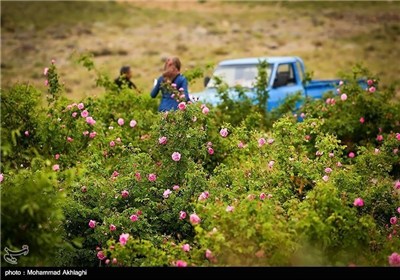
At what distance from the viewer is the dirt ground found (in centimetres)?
3338

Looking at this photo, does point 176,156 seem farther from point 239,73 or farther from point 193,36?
point 193,36

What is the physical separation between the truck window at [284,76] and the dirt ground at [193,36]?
43.0 feet

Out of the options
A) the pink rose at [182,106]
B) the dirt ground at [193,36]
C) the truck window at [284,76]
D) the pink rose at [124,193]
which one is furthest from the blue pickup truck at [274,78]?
the dirt ground at [193,36]

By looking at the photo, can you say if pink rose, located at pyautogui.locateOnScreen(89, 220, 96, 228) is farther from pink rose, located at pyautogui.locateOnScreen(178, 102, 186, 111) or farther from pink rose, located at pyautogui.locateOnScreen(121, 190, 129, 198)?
pink rose, located at pyautogui.locateOnScreen(178, 102, 186, 111)

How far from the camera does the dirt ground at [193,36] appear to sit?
1314 inches

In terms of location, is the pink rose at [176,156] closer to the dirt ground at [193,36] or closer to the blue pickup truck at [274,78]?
the blue pickup truck at [274,78]

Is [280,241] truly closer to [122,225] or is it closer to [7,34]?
[122,225]

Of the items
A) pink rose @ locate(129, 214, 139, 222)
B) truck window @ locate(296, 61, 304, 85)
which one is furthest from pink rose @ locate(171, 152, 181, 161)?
truck window @ locate(296, 61, 304, 85)

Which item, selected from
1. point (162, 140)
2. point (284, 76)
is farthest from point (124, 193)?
point (284, 76)

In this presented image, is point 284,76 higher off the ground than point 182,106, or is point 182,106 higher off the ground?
point 182,106

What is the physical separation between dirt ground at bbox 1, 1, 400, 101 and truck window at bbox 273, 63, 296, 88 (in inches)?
516

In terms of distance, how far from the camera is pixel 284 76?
46.8 ft

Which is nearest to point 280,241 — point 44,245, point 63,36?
point 44,245

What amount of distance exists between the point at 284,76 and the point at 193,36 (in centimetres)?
2829
